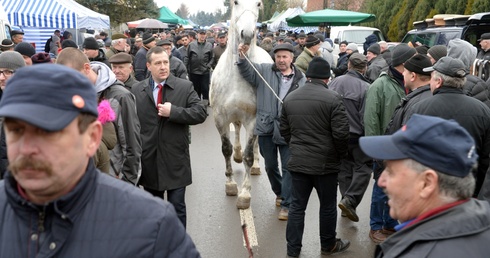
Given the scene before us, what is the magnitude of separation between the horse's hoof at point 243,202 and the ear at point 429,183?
5.03 m

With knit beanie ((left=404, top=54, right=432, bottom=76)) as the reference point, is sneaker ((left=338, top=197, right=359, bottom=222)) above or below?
below

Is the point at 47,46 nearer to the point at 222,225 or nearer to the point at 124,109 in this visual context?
the point at 222,225

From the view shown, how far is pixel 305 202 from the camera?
539cm

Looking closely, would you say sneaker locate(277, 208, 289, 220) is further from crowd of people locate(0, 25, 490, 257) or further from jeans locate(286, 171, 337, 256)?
jeans locate(286, 171, 337, 256)

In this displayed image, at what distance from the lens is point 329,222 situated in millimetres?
5449

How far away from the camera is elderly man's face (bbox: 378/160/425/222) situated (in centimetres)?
208

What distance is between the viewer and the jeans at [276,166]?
651 centimetres

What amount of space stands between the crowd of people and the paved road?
0.24 m

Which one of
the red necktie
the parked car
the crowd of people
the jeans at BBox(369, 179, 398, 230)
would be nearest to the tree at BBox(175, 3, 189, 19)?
the parked car

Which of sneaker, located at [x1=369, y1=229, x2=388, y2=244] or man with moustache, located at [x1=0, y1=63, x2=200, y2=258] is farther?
sneaker, located at [x1=369, y1=229, x2=388, y2=244]

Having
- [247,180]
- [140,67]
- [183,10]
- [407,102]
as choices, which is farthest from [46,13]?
[183,10]

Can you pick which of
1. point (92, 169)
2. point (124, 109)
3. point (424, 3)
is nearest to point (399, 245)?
point (92, 169)

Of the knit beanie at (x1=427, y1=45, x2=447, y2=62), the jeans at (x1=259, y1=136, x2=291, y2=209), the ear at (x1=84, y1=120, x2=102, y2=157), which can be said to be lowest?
the jeans at (x1=259, y1=136, x2=291, y2=209)

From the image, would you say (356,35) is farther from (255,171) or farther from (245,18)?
(245,18)
